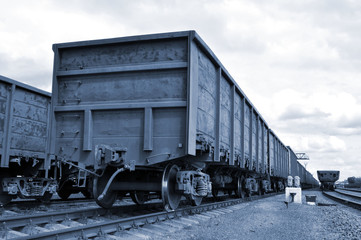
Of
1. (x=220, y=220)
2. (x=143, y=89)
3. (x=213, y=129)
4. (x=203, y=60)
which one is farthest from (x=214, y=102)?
(x=220, y=220)

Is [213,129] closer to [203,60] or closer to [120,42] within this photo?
[203,60]

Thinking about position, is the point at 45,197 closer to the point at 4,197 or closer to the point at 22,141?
the point at 4,197

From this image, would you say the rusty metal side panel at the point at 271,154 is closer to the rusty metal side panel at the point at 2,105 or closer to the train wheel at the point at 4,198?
the train wheel at the point at 4,198

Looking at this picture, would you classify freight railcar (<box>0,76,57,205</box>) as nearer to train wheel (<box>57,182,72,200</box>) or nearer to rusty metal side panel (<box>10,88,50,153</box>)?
rusty metal side panel (<box>10,88,50,153</box>)

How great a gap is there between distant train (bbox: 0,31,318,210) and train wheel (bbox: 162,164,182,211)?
0.8 inches

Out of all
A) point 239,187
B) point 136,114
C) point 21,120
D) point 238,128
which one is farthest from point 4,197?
point 239,187

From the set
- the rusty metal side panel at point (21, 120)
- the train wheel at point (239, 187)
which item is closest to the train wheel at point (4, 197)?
the rusty metal side panel at point (21, 120)

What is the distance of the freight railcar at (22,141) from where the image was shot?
8.91m

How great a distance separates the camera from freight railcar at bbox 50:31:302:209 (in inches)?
287

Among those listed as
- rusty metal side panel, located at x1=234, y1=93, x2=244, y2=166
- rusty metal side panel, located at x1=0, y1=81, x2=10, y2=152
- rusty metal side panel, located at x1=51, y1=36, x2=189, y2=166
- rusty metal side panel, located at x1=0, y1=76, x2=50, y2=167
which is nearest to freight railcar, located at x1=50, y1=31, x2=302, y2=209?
rusty metal side panel, located at x1=51, y1=36, x2=189, y2=166

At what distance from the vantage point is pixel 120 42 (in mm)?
7871

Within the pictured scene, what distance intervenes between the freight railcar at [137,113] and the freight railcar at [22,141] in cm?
144

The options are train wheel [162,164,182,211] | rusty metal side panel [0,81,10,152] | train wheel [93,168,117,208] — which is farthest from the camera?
rusty metal side panel [0,81,10,152]

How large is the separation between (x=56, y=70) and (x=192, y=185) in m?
3.91
